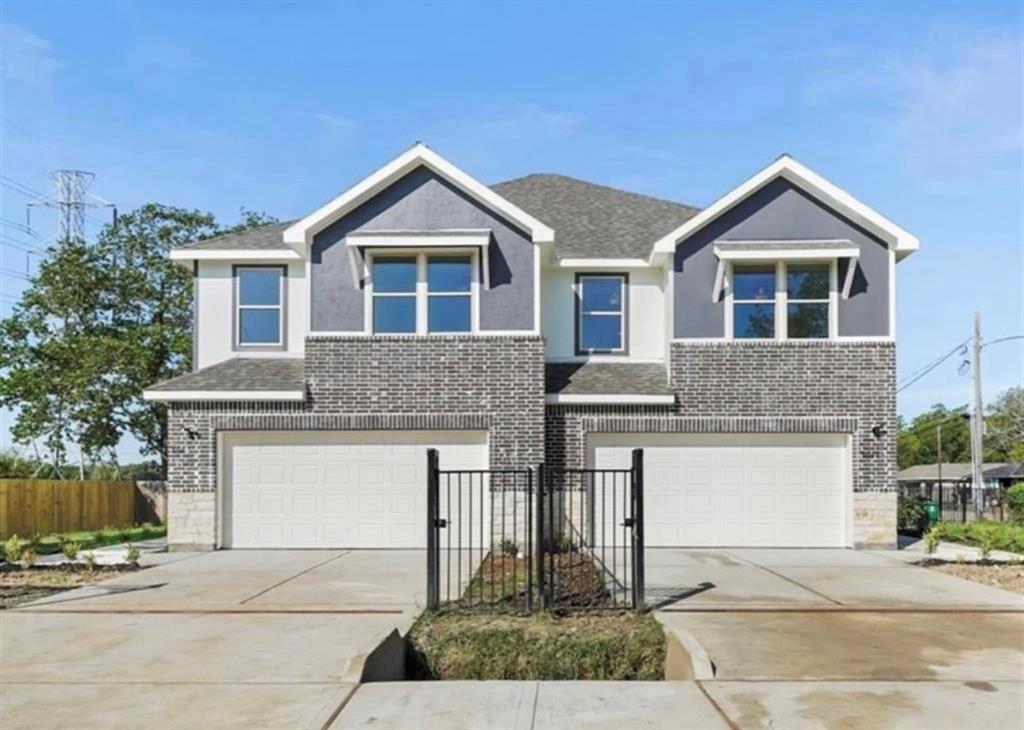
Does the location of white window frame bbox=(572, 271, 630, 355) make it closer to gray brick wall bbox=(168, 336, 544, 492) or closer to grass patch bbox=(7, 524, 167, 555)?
gray brick wall bbox=(168, 336, 544, 492)

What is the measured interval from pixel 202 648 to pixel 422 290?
30.2 feet

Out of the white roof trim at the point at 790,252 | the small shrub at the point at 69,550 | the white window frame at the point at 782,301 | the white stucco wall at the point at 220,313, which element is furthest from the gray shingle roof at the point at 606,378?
the small shrub at the point at 69,550

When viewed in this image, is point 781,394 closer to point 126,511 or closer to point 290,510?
point 290,510

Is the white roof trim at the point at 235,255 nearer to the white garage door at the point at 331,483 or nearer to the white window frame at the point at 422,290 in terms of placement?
the white window frame at the point at 422,290

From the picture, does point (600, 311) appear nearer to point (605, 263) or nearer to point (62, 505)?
point (605, 263)

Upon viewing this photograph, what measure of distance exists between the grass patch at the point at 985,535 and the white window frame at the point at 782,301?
4.20m

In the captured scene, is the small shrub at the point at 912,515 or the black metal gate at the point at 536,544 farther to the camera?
the small shrub at the point at 912,515

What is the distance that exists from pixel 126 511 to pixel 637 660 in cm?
2315

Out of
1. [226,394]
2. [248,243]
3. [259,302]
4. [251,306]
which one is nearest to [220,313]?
[251,306]

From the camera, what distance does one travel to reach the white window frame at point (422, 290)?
16.2m

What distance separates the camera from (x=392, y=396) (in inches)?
634

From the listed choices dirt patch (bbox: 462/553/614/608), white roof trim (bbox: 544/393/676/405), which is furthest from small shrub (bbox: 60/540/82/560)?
white roof trim (bbox: 544/393/676/405)

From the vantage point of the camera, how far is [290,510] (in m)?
16.3

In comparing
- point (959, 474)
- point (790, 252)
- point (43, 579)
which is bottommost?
point (959, 474)
